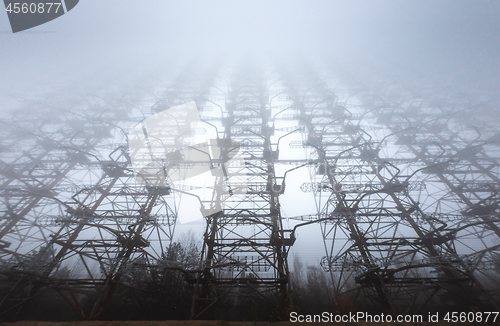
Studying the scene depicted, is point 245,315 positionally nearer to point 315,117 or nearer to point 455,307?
point 455,307

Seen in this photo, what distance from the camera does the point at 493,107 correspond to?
1081 inches

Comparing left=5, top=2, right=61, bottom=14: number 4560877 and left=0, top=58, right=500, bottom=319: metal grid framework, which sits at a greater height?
left=5, top=2, right=61, bottom=14: number 4560877

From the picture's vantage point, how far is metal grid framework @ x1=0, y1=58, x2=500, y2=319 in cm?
959

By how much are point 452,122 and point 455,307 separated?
27.6 meters

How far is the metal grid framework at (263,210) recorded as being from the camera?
9586 millimetres

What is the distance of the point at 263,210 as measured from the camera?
16672 millimetres

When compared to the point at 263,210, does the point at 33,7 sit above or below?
above
